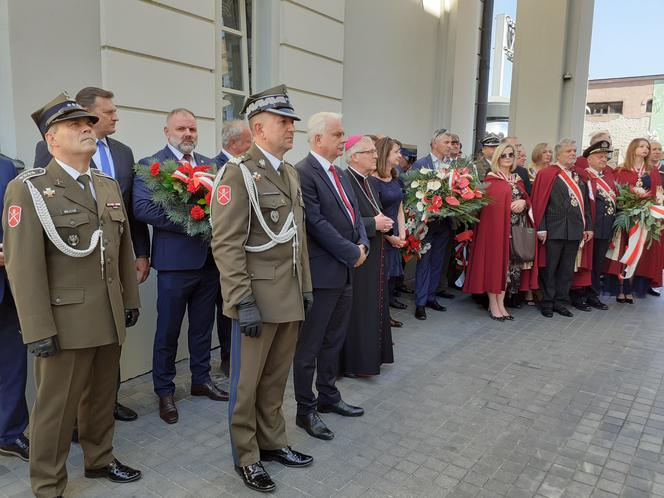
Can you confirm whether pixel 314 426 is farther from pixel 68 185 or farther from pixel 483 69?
pixel 483 69

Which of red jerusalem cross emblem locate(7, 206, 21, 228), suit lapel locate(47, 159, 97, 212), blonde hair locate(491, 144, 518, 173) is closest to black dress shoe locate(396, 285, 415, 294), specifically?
blonde hair locate(491, 144, 518, 173)

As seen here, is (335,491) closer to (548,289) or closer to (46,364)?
(46,364)

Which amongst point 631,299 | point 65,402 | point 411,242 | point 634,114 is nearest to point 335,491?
point 65,402

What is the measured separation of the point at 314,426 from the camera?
12.1 ft

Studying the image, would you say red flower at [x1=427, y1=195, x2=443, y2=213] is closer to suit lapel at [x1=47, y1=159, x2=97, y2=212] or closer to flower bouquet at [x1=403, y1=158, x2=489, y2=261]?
flower bouquet at [x1=403, y1=158, x2=489, y2=261]

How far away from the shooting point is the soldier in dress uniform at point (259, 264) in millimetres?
2861

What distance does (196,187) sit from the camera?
3.66 m

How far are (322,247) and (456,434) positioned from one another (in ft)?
5.21

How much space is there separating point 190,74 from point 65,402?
3.45 m

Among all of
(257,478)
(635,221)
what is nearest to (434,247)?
(635,221)

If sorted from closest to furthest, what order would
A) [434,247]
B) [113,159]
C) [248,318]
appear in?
1. [248,318]
2. [113,159]
3. [434,247]

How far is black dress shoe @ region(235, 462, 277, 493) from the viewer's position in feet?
9.80

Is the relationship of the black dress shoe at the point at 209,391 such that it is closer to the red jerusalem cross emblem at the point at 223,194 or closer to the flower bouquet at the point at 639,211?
the red jerusalem cross emblem at the point at 223,194

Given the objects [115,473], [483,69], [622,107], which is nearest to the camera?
[115,473]
